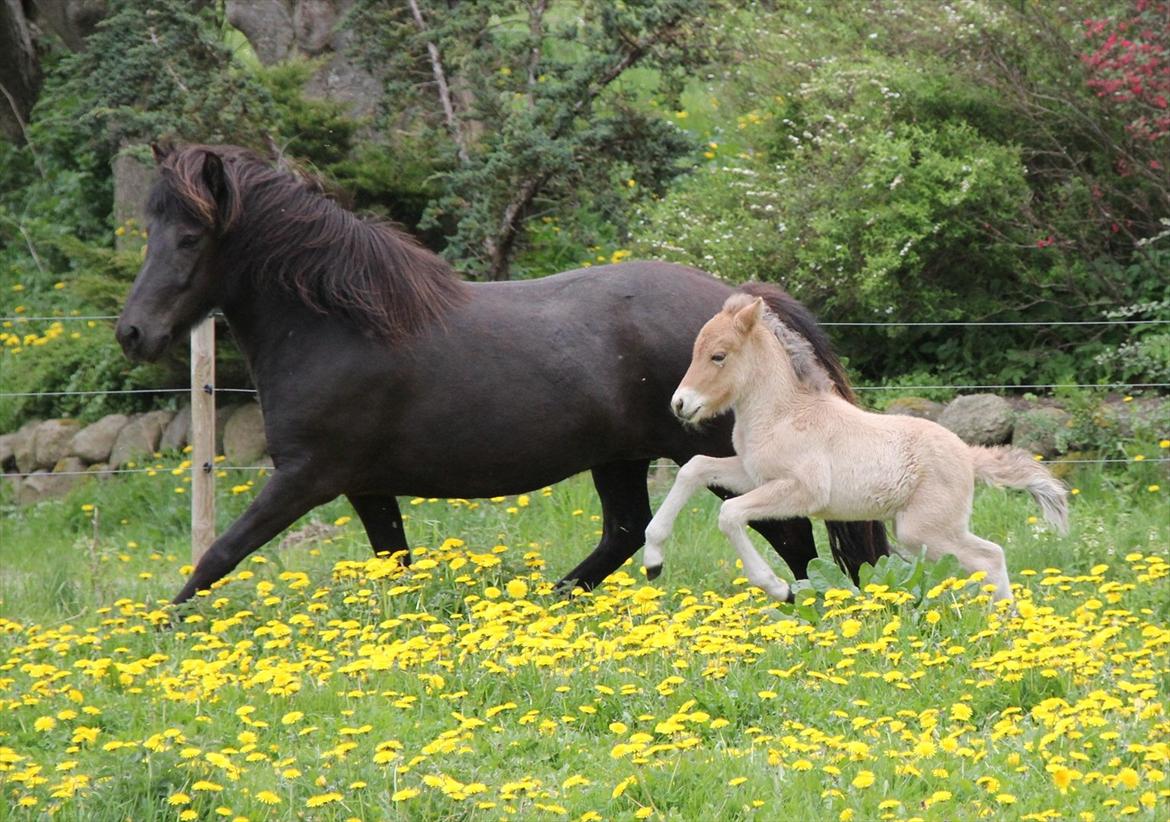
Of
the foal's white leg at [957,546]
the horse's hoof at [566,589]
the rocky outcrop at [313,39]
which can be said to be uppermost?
the rocky outcrop at [313,39]

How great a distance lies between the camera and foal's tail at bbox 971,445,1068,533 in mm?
6543

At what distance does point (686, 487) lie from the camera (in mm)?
6344

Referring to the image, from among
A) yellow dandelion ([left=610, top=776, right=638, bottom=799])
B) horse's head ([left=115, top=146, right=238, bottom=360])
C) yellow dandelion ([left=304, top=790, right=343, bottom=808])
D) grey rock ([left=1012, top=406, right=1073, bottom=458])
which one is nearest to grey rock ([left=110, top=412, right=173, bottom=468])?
horse's head ([left=115, top=146, right=238, bottom=360])

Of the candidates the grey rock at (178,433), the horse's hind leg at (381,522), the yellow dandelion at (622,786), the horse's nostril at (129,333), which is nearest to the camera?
the yellow dandelion at (622,786)

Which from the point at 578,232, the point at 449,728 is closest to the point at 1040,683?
the point at 449,728

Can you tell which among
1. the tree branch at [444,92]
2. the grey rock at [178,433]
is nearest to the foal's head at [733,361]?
the tree branch at [444,92]

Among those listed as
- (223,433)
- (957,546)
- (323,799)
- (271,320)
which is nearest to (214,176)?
(271,320)

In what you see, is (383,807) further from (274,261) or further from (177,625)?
(274,261)

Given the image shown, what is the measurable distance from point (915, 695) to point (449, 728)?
1.63 meters

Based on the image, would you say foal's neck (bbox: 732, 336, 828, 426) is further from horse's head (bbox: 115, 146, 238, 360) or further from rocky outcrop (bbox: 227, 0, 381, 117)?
rocky outcrop (bbox: 227, 0, 381, 117)

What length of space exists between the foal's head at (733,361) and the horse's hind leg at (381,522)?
1860mm

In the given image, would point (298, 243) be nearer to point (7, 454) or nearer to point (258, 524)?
point (258, 524)

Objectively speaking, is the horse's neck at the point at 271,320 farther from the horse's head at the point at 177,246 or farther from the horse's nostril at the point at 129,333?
the horse's nostril at the point at 129,333

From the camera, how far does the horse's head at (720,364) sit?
624 cm
